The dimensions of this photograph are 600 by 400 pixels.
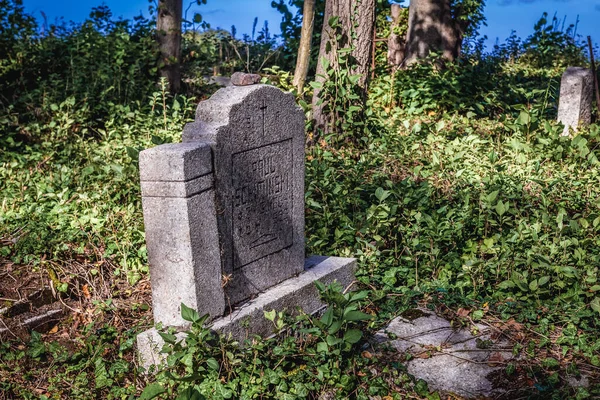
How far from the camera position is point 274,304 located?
4.22 m

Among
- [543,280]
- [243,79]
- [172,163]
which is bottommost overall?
[543,280]

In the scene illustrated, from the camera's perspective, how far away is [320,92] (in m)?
7.58

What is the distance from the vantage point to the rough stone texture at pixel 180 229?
3.54 metres

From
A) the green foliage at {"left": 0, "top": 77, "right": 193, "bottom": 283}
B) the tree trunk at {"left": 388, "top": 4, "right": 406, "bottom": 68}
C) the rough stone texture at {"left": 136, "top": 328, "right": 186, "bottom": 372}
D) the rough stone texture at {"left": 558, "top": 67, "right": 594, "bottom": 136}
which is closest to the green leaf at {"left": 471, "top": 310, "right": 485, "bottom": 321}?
the rough stone texture at {"left": 136, "top": 328, "right": 186, "bottom": 372}

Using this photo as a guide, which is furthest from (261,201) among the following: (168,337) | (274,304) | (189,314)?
(168,337)

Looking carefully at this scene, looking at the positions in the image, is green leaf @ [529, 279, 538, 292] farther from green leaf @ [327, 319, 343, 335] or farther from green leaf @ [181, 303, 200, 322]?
green leaf @ [181, 303, 200, 322]

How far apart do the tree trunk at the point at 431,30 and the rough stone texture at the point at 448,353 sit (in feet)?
23.7

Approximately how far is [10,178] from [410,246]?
3.70 metres

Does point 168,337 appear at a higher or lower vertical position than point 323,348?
higher

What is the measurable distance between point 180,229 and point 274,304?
2.96 feet

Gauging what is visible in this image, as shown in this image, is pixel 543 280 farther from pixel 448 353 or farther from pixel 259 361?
pixel 259 361

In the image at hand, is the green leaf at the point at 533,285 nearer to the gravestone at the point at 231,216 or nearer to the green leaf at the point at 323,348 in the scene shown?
the gravestone at the point at 231,216

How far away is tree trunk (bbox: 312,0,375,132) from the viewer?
25.0 ft

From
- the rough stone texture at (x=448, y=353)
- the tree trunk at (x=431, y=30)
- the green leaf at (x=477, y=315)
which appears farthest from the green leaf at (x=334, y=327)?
the tree trunk at (x=431, y=30)
